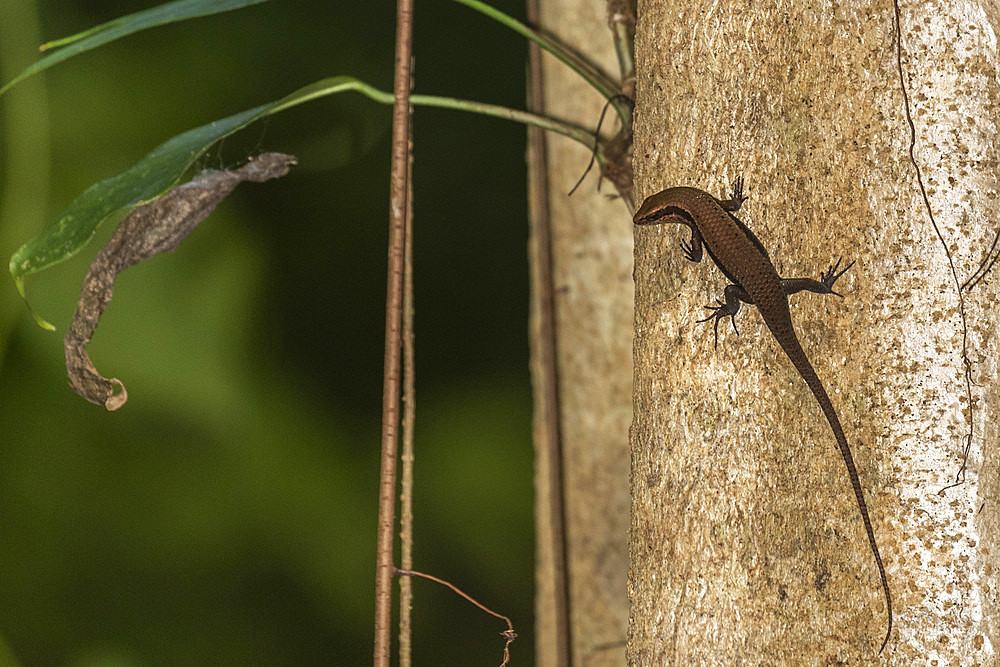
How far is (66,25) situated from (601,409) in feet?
4.24

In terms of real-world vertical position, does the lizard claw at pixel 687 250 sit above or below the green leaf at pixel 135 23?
below

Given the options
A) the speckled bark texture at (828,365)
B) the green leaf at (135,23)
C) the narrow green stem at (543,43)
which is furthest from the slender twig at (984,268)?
the green leaf at (135,23)

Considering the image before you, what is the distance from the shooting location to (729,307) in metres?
0.88

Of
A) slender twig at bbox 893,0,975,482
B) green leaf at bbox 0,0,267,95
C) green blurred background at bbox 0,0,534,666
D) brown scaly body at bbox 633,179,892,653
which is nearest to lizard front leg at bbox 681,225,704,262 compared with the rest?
brown scaly body at bbox 633,179,892,653

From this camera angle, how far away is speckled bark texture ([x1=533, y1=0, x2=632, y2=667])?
1.65 m

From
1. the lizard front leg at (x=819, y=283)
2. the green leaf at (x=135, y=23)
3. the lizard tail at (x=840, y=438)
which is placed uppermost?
the green leaf at (x=135, y=23)

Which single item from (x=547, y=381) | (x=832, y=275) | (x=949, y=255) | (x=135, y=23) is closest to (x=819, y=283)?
(x=832, y=275)

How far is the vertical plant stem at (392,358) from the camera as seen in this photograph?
0.84 metres

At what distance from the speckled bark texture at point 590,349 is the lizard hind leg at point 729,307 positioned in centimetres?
75

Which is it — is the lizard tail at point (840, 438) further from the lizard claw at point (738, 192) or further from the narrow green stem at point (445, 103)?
the narrow green stem at point (445, 103)

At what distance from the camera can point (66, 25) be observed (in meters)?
1.54

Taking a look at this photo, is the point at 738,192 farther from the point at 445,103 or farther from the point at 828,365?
the point at 445,103

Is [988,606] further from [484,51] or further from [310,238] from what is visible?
[484,51]

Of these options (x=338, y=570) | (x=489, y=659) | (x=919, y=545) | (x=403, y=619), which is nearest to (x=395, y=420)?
(x=403, y=619)
